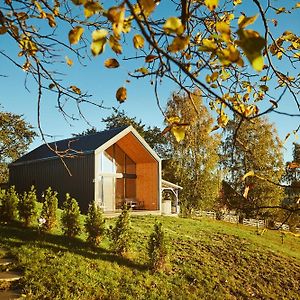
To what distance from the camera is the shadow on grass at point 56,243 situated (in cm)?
988

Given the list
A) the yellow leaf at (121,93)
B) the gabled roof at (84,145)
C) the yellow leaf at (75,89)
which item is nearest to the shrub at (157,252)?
the yellow leaf at (75,89)

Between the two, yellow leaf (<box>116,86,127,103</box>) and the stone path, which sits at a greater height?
yellow leaf (<box>116,86,127,103</box>)

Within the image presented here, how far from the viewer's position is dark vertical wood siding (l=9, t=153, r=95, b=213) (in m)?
20.4

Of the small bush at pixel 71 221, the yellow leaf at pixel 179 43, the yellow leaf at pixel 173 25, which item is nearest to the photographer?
the yellow leaf at pixel 173 25

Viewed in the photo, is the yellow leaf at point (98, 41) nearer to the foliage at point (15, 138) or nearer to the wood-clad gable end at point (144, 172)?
the wood-clad gable end at point (144, 172)

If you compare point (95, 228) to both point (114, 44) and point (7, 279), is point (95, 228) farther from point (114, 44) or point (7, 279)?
point (114, 44)

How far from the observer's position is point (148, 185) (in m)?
24.2

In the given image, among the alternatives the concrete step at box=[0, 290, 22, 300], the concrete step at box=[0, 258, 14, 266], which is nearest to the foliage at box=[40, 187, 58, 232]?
the concrete step at box=[0, 258, 14, 266]

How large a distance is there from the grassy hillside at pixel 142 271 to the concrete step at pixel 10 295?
174mm

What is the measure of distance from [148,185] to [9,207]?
504 inches

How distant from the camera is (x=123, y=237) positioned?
10641mm

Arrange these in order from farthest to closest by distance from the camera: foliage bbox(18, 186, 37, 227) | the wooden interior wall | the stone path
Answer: the wooden interior wall < foliage bbox(18, 186, 37, 227) < the stone path

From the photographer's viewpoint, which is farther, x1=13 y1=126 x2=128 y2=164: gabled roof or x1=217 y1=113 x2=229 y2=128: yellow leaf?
x1=13 y1=126 x2=128 y2=164: gabled roof

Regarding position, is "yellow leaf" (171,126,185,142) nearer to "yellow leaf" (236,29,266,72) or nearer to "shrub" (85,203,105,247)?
"yellow leaf" (236,29,266,72)
